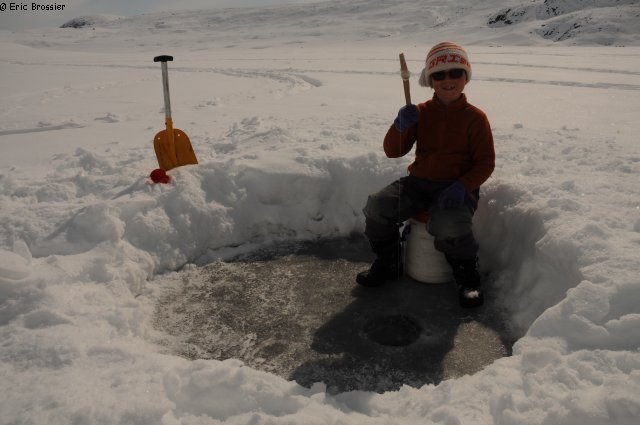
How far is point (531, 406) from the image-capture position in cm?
194

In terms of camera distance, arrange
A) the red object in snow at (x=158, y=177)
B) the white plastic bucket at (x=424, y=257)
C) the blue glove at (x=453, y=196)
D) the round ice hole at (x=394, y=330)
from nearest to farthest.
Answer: the round ice hole at (x=394, y=330) < the blue glove at (x=453, y=196) < the white plastic bucket at (x=424, y=257) < the red object in snow at (x=158, y=177)

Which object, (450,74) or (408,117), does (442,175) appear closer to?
(408,117)

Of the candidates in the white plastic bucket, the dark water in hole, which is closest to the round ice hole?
the dark water in hole

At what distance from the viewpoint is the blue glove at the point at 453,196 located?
310 cm

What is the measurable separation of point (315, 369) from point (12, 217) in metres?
2.38

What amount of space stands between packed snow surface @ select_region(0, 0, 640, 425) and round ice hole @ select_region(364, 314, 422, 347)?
0.54 m

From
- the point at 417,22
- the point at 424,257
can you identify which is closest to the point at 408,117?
the point at 424,257

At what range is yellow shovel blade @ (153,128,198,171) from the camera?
14.3 ft

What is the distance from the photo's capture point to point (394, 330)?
9.71 feet

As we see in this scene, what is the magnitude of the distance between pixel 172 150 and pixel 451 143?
2343 millimetres

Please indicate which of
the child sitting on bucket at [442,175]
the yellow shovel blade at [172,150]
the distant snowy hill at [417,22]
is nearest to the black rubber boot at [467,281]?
the child sitting on bucket at [442,175]

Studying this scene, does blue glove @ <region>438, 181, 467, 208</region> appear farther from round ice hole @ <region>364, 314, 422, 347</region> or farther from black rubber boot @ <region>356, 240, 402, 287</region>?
round ice hole @ <region>364, 314, 422, 347</region>

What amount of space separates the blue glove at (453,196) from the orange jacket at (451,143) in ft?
0.36

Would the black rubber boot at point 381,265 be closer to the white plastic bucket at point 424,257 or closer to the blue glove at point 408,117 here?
the white plastic bucket at point 424,257
